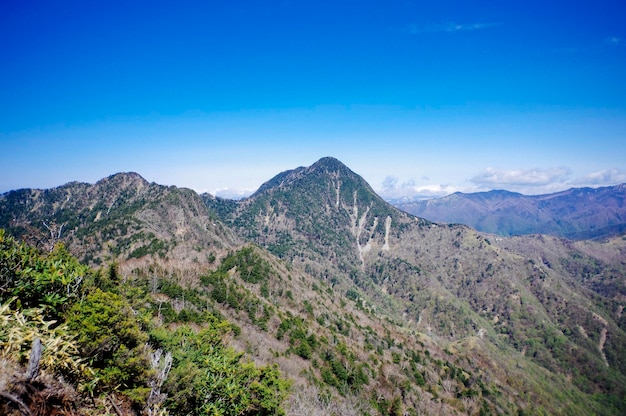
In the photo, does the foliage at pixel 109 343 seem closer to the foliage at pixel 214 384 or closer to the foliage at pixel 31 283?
the foliage at pixel 31 283

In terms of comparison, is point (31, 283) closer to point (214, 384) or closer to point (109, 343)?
point (109, 343)

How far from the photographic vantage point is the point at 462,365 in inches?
4919

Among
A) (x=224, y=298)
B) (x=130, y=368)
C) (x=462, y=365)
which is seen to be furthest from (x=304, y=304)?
(x=130, y=368)

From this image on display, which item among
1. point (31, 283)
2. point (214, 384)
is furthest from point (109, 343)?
point (214, 384)

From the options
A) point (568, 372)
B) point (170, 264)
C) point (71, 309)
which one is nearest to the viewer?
point (71, 309)

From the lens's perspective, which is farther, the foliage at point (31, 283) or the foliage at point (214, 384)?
the foliage at point (214, 384)

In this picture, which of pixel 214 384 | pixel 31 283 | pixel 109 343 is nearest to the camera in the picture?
pixel 31 283

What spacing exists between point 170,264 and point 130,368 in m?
87.9

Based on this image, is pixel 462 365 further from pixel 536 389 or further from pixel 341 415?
pixel 341 415

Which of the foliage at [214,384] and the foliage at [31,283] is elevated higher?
the foliage at [31,283]

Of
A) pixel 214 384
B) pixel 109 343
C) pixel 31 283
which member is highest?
pixel 31 283

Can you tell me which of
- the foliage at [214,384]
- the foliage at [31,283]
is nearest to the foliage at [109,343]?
the foliage at [31,283]

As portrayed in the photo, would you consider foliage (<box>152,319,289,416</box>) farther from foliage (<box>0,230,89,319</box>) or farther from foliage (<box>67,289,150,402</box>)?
foliage (<box>0,230,89,319</box>)

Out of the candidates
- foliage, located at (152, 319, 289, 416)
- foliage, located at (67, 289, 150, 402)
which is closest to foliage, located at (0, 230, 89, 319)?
foliage, located at (67, 289, 150, 402)
